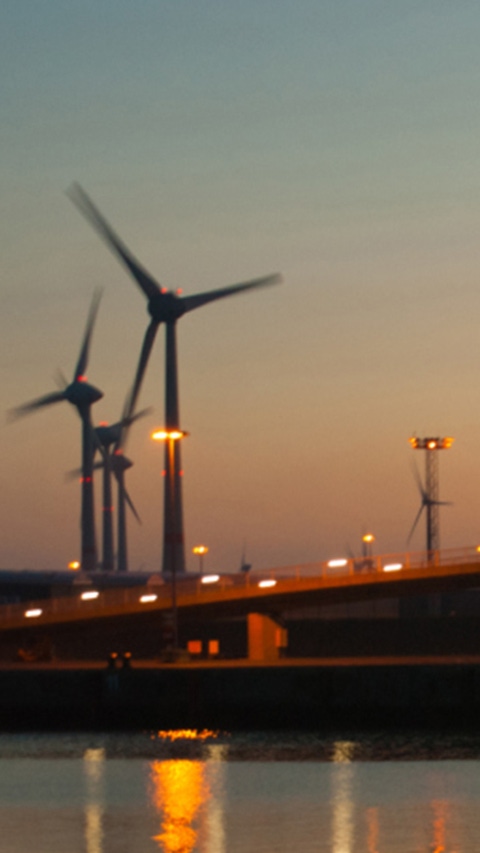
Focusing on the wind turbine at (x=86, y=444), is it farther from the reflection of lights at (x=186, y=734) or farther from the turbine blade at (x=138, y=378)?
the reflection of lights at (x=186, y=734)

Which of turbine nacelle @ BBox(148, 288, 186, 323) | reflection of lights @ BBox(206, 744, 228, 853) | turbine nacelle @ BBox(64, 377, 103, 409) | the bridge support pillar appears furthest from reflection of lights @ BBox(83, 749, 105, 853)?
turbine nacelle @ BBox(64, 377, 103, 409)

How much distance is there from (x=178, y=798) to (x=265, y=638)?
170 ft

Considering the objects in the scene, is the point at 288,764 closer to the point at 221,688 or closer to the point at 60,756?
the point at 60,756

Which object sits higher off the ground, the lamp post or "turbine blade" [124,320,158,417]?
"turbine blade" [124,320,158,417]

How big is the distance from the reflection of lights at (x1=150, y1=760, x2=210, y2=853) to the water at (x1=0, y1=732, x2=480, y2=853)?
43 millimetres

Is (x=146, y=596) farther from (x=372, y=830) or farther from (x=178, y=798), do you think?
(x=372, y=830)

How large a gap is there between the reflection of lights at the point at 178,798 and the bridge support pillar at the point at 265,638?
40.8 m

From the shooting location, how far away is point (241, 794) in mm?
44688

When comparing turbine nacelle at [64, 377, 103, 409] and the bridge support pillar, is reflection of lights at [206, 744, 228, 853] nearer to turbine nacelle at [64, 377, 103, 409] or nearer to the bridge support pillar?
the bridge support pillar

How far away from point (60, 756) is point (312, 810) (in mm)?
16539

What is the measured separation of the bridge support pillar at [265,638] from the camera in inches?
3725

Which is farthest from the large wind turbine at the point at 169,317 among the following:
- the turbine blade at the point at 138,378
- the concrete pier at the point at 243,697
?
the concrete pier at the point at 243,697

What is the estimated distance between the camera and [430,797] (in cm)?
4362

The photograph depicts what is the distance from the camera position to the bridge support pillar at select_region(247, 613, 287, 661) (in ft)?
310
